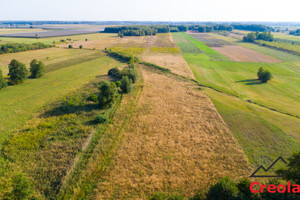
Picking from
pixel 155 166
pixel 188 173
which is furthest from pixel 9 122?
pixel 188 173

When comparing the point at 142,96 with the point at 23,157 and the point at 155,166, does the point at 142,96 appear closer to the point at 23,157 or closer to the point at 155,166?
the point at 155,166

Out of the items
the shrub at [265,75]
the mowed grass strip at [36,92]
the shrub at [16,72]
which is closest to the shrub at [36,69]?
the mowed grass strip at [36,92]

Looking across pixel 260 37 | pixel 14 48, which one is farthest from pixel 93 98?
pixel 260 37

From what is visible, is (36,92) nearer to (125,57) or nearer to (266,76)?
(125,57)

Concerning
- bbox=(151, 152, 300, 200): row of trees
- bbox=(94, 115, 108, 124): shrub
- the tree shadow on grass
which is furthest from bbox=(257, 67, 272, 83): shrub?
bbox=(94, 115, 108, 124): shrub

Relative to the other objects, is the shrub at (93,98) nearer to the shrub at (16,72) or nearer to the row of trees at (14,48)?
the shrub at (16,72)

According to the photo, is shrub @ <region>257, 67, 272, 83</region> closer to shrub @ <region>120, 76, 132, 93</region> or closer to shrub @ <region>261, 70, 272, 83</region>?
shrub @ <region>261, 70, 272, 83</region>

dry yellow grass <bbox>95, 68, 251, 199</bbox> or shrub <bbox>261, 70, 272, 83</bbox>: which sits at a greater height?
shrub <bbox>261, 70, 272, 83</bbox>
